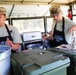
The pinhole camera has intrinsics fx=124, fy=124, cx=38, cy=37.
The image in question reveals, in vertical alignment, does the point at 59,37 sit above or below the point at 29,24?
below

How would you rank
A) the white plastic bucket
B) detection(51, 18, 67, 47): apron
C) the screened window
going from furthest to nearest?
the screened window < detection(51, 18, 67, 47): apron < the white plastic bucket

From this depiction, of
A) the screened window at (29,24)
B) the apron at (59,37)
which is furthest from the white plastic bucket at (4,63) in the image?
the screened window at (29,24)

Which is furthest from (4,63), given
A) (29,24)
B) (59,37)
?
(29,24)

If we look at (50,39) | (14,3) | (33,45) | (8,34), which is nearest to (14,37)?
(8,34)

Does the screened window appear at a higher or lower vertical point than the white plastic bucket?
higher

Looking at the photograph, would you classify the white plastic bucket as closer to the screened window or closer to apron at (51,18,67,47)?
apron at (51,18,67,47)

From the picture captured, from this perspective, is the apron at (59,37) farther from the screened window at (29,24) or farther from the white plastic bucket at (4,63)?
the screened window at (29,24)

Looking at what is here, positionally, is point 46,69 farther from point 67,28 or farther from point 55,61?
point 67,28

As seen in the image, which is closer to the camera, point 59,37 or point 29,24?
point 59,37

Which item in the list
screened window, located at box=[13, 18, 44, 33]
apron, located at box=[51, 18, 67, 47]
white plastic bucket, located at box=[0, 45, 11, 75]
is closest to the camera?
white plastic bucket, located at box=[0, 45, 11, 75]

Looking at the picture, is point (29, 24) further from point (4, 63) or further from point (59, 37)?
point (4, 63)

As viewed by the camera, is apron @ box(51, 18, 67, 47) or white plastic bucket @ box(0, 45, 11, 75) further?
apron @ box(51, 18, 67, 47)

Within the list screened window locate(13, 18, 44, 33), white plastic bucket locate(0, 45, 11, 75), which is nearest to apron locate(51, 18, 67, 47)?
white plastic bucket locate(0, 45, 11, 75)

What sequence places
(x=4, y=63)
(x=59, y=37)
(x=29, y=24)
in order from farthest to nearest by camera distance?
(x=29, y=24) < (x=59, y=37) < (x=4, y=63)
